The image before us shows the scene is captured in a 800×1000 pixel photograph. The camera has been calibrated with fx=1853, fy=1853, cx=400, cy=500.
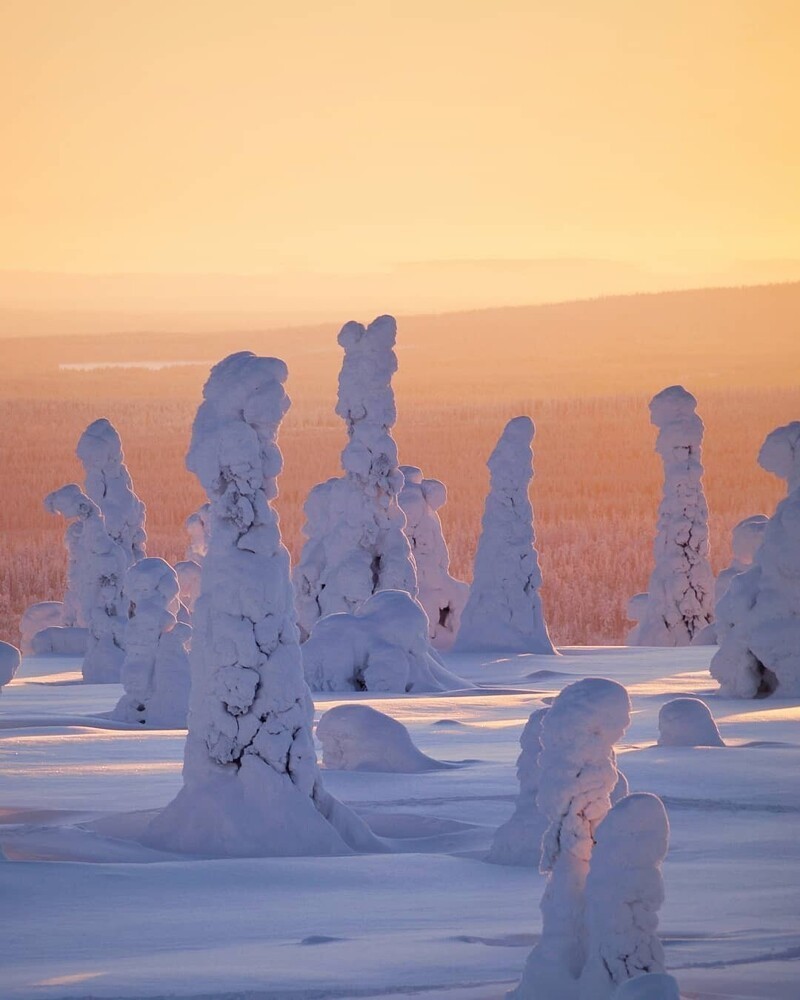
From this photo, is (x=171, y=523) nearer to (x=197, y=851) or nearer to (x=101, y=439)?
(x=101, y=439)

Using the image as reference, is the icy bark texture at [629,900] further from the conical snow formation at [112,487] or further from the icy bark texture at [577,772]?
the conical snow formation at [112,487]

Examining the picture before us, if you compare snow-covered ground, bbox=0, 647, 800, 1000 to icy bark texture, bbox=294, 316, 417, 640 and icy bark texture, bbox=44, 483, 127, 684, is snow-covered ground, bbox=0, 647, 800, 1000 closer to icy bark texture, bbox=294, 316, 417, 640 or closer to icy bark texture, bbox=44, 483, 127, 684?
icy bark texture, bbox=44, 483, 127, 684

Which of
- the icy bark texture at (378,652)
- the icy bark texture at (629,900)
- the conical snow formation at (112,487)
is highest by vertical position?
the conical snow formation at (112,487)

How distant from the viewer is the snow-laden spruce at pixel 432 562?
36.2 metres

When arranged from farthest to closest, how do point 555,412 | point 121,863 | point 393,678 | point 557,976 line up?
point 555,412 < point 393,678 < point 121,863 < point 557,976

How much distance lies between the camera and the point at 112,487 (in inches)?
1332

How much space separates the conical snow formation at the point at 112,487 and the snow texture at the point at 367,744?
1808cm

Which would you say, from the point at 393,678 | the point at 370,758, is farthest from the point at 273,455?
the point at 393,678

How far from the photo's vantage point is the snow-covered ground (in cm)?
820

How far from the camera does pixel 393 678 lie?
80.8 ft

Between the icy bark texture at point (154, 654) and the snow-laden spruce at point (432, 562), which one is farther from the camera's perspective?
the snow-laden spruce at point (432, 562)

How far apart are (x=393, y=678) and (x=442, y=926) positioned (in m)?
15.3

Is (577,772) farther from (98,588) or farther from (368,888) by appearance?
(98,588)

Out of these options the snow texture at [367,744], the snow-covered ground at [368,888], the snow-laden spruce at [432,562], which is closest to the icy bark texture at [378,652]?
the snow-covered ground at [368,888]
